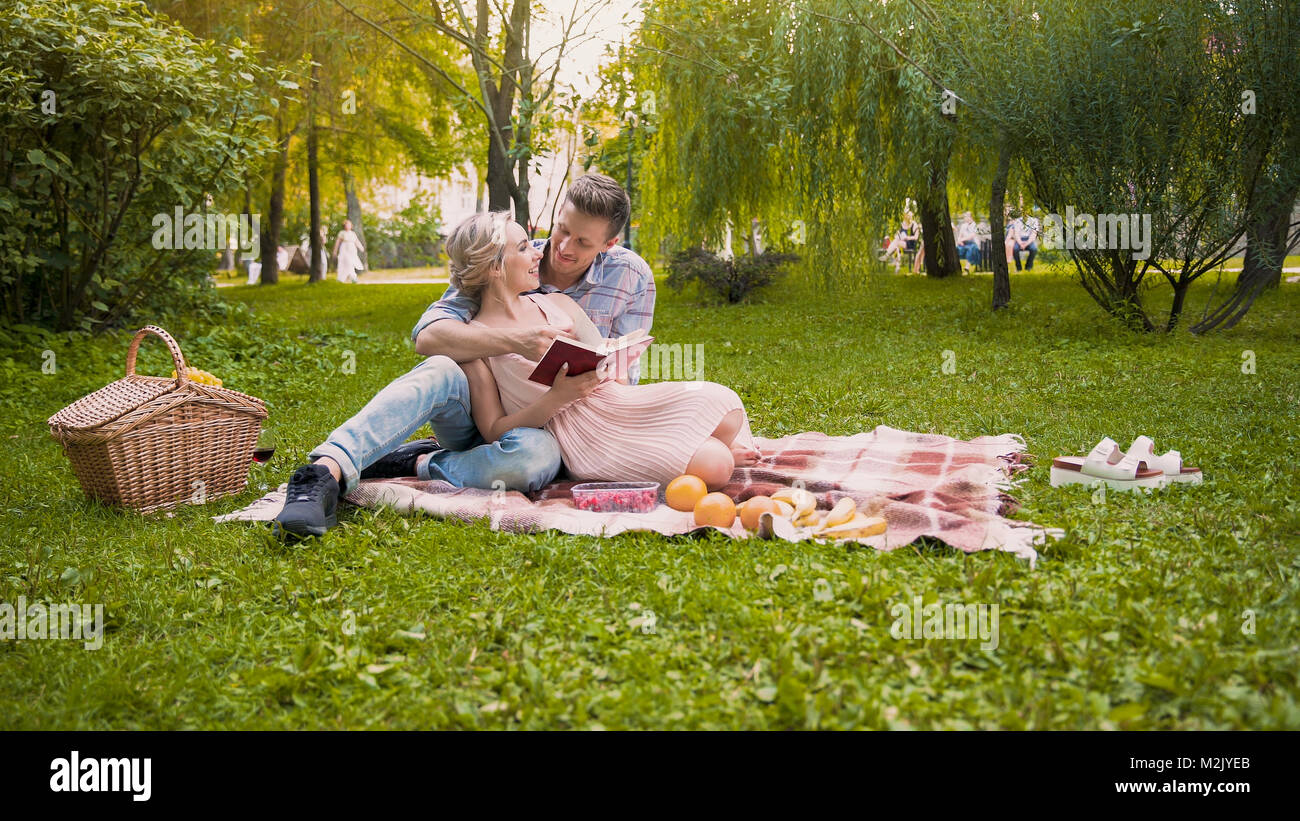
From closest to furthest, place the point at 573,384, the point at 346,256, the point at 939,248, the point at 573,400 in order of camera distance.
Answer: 1. the point at 573,384
2. the point at 573,400
3. the point at 939,248
4. the point at 346,256

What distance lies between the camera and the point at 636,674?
2523 mm

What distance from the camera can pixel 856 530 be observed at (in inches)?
138

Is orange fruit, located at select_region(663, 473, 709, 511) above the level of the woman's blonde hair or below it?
below

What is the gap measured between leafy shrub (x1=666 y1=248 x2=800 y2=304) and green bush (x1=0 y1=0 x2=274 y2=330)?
6.29 meters

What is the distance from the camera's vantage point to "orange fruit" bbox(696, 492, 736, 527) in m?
3.72

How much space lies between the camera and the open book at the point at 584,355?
3.76 meters

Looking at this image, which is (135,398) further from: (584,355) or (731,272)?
(731,272)

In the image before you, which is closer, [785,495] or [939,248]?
[785,495]

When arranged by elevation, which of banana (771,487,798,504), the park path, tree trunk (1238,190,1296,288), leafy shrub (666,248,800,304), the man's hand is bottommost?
banana (771,487,798,504)

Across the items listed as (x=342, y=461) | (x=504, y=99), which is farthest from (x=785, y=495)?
(x=504, y=99)

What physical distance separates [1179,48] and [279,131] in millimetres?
13023

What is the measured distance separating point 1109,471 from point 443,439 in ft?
9.45

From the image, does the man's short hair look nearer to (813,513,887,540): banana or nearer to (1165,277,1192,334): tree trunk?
(813,513,887,540): banana

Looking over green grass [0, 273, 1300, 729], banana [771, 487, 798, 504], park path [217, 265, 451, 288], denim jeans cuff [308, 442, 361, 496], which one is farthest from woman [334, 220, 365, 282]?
banana [771, 487, 798, 504]
